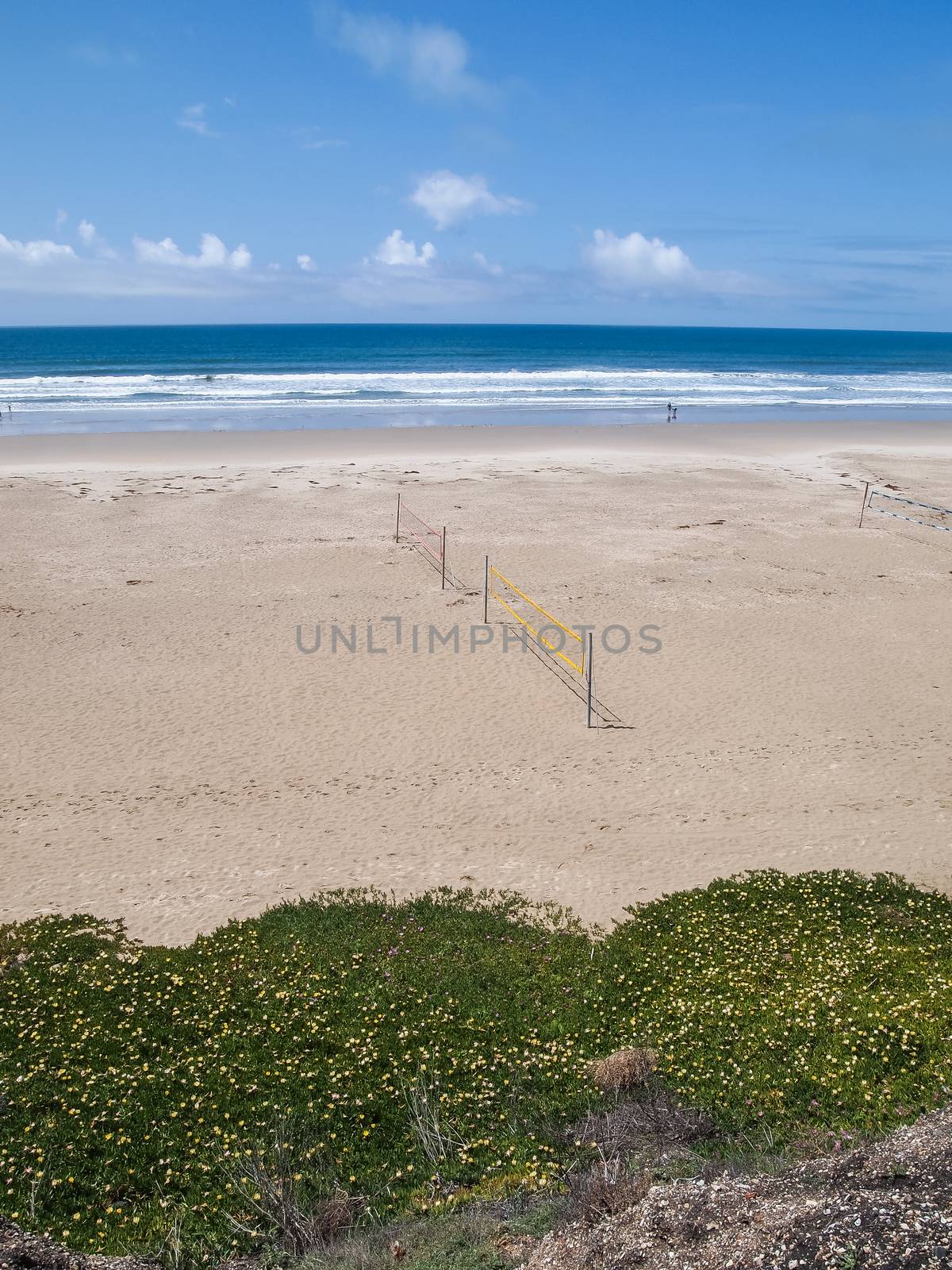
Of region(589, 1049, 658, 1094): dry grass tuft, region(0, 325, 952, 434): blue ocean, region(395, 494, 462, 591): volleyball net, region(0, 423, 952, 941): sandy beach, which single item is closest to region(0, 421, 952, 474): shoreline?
region(0, 325, 952, 434): blue ocean

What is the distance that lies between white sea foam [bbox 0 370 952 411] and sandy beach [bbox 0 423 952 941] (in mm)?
30702

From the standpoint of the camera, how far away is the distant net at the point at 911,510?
89.5 ft

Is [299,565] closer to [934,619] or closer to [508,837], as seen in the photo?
[508,837]

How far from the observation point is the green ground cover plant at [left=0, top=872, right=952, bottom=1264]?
6602mm

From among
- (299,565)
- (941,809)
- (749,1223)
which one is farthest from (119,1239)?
(299,565)

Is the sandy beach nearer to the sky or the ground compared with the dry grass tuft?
nearer to the sky

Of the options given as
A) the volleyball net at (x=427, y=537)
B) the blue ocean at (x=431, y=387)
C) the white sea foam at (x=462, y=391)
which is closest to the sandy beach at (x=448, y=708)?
the volleyball net at (x=427, y=537)

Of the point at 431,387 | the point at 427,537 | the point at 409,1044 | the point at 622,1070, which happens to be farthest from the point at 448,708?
the point at 431,387

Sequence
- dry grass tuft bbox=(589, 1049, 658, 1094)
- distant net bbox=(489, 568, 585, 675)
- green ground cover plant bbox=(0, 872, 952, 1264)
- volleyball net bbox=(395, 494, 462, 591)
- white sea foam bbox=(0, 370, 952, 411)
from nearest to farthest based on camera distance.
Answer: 1. green ground cover plant bbox=(0, 872, 952, 1264)
2. dry grass tuft bbox=(589, 1049, 658, 1094)
3. distant net bbox=(489, 568, 585, 675)
4. volleyball net bbox=(395, 494, 462, 591)
5. white sea foam bbox=(0, 370, 952, 411)

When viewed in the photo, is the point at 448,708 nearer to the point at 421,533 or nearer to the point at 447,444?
the point at 421,533

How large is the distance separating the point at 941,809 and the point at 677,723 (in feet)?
12.8

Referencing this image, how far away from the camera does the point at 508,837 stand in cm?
1152

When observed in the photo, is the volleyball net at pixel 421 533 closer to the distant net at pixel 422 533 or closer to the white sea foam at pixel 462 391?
the distant net at pixel 422 533

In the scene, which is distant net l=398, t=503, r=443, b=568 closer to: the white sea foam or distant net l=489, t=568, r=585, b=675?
distant net l=489, t=568, r=585, b=675
